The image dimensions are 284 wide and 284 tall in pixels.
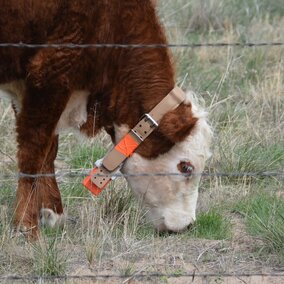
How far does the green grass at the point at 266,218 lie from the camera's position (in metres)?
5.93

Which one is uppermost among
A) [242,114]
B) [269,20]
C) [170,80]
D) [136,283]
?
[170,80]

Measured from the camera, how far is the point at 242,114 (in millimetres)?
8305

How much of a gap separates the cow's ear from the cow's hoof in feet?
2.97

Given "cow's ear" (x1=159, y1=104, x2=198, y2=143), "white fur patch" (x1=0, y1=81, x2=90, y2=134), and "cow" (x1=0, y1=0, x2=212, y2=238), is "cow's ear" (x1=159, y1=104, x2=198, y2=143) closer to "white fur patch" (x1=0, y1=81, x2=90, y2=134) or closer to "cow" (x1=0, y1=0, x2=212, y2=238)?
"cow" (x1=0, y1=0, x2=212, y2=238)

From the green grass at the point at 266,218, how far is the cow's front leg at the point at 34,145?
4.14 feet

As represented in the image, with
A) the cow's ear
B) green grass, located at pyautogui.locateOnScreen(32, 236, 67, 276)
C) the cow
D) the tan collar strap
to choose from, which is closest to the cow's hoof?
the cow

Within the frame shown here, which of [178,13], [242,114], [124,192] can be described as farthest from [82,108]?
[178,13]

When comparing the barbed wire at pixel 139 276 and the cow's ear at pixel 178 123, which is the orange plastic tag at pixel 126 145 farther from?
the barbed wire at pixel 139 276

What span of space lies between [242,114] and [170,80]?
7.54 ft

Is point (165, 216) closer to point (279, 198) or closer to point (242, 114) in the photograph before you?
point (279, 198)

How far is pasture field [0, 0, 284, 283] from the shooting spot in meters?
5.62


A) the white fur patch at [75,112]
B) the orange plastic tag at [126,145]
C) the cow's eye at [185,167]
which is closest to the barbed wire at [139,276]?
the cow's eye at [185,167]

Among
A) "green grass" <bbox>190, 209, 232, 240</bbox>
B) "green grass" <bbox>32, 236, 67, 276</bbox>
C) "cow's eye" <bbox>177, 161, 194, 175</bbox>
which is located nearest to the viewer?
"green grass" <bbox>32, 236, 67, 276</bbox>

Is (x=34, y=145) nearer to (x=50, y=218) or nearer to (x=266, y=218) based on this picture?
(x=50, y=218)
